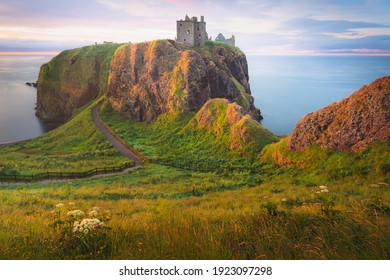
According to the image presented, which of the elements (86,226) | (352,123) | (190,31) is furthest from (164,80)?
(86,226)

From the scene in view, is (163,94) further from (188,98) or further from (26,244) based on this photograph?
(26,244)

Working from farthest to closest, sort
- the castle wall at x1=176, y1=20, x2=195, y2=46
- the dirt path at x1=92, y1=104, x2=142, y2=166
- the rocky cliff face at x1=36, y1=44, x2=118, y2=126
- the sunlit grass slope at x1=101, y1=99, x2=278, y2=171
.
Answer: the rocky cliff face at x1=36, y1=44, x2=118, y2=126 < the castle wall at x1=176, y1=20, x2=195, y2=46 < the dirt path at x1=92, y1=104, x2=142, y2=166 < the sunlit grass slope at x1=101, y1=99, x2=278, y2=171

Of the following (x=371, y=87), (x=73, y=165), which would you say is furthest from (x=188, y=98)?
(x=371, y=87)

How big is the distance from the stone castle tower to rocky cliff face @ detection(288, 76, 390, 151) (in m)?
46.0

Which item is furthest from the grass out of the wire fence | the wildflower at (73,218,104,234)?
the wire fence

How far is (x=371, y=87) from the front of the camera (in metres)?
17.9

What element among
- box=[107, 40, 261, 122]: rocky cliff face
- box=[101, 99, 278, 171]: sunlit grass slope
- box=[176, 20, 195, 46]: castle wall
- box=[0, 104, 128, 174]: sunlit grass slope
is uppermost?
box=[176, 20, 195, 46]: castle wall

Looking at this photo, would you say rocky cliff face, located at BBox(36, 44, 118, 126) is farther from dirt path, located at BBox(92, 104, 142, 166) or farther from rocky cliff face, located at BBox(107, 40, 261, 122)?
dirt path, located at BBox(92, 104, 142, 166)

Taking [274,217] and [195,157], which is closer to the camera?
[274,217]

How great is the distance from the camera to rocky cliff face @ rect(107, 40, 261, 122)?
1833 inches

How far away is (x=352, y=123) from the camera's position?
17.7 m

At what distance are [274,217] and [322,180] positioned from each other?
12355 mm

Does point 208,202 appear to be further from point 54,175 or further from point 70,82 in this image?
point 70,82

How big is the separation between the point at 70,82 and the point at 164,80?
4975 centimetres
